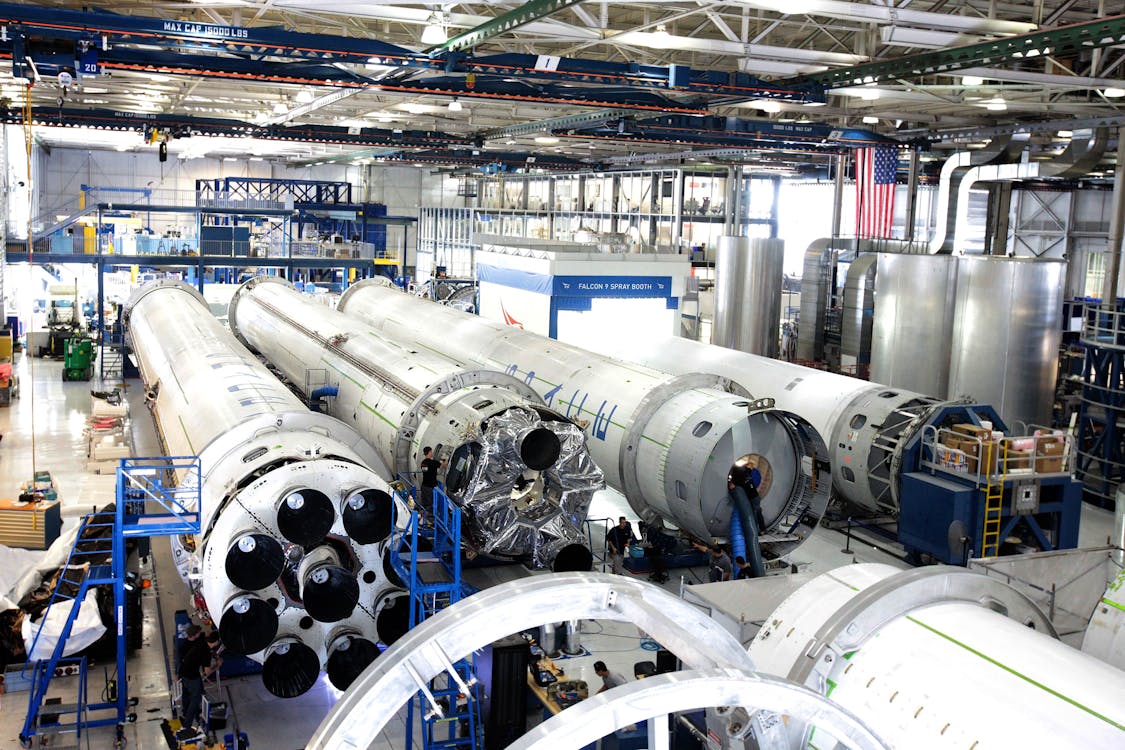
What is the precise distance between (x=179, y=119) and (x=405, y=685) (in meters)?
28.5

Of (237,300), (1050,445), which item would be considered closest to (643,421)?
(1050,445)

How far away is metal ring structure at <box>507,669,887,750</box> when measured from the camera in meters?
3.70

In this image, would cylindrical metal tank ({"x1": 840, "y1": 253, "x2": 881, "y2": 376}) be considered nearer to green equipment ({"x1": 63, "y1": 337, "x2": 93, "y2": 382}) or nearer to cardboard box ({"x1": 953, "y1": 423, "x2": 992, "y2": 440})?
cardboard box ({"x1": 953, "y1": 423, "x2": 992, "y2": 440})

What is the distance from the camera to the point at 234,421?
1408 centimetres

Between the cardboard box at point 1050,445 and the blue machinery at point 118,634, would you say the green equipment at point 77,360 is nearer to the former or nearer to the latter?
the blue machinery at point 118,634

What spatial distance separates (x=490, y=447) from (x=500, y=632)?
9860mm

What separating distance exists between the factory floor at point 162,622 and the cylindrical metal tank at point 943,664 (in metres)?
6.29

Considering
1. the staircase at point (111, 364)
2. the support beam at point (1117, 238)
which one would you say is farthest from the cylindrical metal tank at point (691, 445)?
the staircase at point (111, 364)

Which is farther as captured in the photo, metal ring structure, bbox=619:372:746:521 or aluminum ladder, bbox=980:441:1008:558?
metal ring structure, bbox=619:372:746:521

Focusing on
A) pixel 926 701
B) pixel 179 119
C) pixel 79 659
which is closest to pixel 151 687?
pixel 79 659

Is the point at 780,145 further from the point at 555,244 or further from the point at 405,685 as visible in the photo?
the point at 405,685

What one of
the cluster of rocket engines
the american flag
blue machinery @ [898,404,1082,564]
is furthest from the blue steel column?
the american flag

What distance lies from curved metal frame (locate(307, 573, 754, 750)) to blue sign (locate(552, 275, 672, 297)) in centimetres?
2158

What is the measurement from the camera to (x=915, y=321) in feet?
78.3
